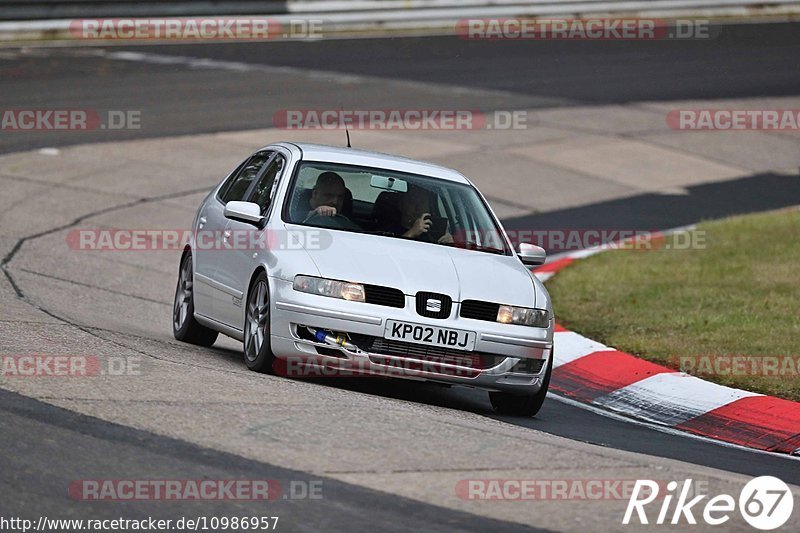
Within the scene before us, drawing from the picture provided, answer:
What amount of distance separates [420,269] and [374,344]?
1.86 feet

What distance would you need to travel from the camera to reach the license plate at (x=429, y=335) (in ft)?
27.9

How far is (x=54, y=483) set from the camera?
19.6ft

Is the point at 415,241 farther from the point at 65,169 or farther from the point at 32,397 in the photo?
the point at 65,169

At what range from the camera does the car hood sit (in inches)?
340

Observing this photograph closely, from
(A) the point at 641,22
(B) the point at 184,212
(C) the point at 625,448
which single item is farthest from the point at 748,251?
(A) the point at 641,22

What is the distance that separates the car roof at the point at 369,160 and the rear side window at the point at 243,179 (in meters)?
0.28

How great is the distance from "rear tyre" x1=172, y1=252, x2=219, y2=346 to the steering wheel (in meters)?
1.50

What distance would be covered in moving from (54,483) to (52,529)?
529 millimetres

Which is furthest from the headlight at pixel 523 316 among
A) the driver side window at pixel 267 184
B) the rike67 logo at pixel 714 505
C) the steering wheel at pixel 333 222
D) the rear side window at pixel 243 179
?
the rear side window at pixel 243 179

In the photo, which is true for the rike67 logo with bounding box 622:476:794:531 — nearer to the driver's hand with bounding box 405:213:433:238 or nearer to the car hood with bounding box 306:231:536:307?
the car hood with bounding box 306:231:536:307

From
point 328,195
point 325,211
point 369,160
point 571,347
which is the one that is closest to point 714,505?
point 325,211

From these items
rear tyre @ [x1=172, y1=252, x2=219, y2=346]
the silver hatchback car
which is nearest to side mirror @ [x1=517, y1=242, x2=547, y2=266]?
the silver hatchback car

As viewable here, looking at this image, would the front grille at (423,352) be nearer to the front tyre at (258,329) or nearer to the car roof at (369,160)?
the front tyre at (258,329)

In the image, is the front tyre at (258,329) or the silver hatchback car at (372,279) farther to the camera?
the front tyre at (258,329)
